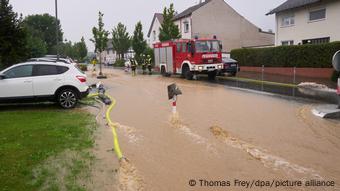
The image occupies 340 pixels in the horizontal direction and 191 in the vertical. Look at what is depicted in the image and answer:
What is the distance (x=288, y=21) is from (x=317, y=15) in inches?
150

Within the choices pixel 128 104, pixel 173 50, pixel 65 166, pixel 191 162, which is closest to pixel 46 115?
pixel 128 104

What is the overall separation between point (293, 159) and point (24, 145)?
536 centimetres

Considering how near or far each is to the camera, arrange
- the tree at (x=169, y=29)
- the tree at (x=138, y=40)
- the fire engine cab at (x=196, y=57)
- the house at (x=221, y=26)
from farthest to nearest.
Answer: the tree at (x=138, y=40), the house at (x=221, y=26), the tree at (x=169, y=29), the fire engine cab at (x=196, y=57)

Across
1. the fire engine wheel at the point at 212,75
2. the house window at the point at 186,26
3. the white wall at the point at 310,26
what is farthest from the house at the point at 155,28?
the fire engine wheel at the point at 212,75

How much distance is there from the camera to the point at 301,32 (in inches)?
1208

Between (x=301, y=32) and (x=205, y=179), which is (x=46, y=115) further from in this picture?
(x=301, y=32)

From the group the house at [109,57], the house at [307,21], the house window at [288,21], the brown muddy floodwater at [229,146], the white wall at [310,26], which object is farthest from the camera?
the house at [109,57]

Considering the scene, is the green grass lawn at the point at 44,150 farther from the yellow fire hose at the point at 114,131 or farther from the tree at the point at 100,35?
the tree at the point at 100,35

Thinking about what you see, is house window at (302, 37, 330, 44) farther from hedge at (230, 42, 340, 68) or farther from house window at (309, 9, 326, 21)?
hedge at (230, 42, 340, 68)

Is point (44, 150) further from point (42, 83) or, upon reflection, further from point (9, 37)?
point (9, 37)

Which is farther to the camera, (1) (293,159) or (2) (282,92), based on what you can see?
(2) (282,92)

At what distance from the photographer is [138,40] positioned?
51.7 meters

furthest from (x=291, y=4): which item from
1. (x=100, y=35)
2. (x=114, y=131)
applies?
(x=114, y=131)

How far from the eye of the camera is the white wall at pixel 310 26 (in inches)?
1065
